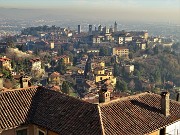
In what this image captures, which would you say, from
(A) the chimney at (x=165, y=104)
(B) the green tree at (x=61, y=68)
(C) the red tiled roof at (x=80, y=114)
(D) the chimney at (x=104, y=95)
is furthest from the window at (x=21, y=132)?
(B) the green tree at (x=61, y=68)

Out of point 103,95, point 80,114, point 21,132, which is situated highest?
point 103,95

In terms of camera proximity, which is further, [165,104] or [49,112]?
[165,104]

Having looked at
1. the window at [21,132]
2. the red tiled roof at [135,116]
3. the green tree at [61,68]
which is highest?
the red tiled roof at [135,116]

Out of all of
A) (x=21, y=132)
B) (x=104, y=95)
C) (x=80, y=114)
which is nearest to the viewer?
(x=80, y=114)

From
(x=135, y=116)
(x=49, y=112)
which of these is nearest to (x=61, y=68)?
Answer: (x=49, y=112)

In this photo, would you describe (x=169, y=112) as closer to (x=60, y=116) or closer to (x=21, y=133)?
(x=60, y=116)

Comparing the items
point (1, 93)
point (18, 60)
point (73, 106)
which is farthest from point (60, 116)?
point (18, 60)

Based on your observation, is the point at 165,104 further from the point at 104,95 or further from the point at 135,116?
the point at 104,95

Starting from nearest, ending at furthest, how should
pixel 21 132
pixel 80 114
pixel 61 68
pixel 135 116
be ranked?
1. pixel 80 114
2. pixel 135 116
3. pixel 21 132
4. pixel 61 68

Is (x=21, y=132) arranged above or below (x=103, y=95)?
below

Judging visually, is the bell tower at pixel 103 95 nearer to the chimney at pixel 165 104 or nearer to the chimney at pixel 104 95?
the chimney at pixel 104 95
